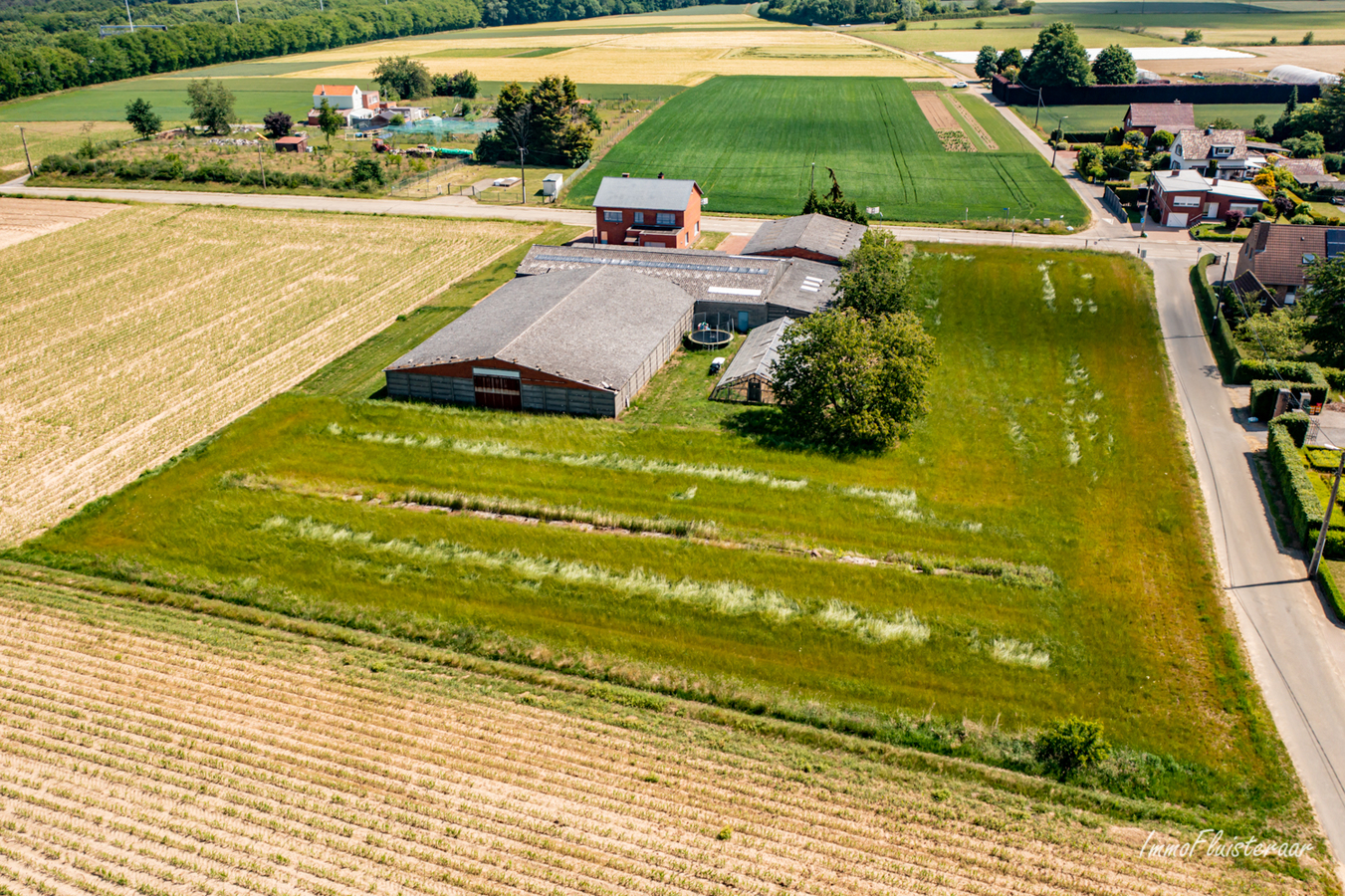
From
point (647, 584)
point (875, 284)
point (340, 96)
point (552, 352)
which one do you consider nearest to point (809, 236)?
point (875, 284)

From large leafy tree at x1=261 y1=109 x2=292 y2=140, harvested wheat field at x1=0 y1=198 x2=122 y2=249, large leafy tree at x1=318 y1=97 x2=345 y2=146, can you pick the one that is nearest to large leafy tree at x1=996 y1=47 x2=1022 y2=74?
large leafy tree at x1=318 y1=97 x2=345 y2=146

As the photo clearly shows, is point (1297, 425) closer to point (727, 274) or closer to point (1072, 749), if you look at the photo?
point (1072, 749)

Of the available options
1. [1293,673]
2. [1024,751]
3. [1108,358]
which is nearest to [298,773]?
[1024,751]

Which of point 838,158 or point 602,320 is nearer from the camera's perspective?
point 602,320

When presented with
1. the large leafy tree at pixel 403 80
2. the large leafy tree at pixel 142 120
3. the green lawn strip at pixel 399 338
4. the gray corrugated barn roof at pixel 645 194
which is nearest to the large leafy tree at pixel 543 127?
the gray corrugated barn roof at pixel 645 194

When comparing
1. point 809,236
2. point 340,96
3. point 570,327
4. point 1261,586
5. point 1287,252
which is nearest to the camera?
point 1261,586

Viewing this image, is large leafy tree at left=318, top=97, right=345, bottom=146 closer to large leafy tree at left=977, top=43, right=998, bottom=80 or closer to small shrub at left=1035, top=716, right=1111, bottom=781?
large leafy tree at left=977, top=43, right=998, bottom=80
